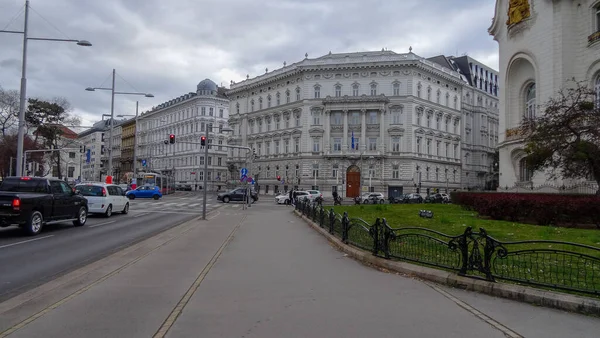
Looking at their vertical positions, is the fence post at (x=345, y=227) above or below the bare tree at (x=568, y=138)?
below

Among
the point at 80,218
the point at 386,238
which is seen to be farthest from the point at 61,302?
the point at 80,218

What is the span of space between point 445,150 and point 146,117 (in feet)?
240

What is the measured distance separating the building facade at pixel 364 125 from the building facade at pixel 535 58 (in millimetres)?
28619

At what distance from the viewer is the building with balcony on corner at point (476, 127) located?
273 feet

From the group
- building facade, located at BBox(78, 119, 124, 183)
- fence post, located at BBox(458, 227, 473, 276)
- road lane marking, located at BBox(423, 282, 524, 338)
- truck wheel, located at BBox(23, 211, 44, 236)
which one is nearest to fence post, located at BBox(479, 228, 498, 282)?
fence post, located at BBox(458, 227, 473, 276)

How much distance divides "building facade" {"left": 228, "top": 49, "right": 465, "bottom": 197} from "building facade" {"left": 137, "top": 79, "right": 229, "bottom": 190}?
22.2 metres

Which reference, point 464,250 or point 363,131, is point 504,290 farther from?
point 363,131

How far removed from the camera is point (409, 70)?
220ft

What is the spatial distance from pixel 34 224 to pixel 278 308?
11971 mm

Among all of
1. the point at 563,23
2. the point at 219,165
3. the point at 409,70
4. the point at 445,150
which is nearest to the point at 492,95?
the point at 445,150

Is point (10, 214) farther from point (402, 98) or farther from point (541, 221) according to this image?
point (402, 98)

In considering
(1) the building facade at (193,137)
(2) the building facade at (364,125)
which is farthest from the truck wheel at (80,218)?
(1) the building facade at (193,137)

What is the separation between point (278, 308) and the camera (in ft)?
A: 20.5

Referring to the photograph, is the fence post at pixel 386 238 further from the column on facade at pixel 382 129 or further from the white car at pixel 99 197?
the column on facade at pixel 382 129
